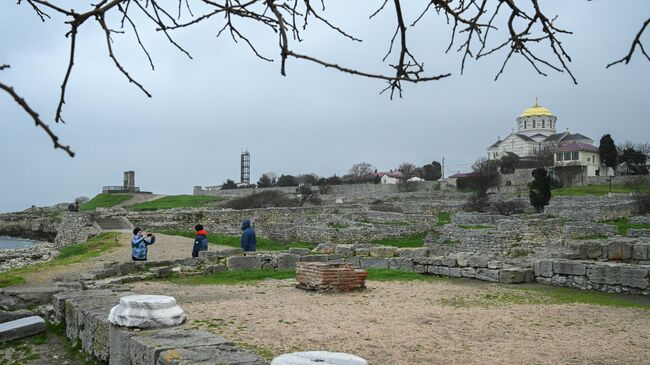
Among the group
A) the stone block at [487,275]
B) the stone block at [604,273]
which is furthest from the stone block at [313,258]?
the stone block at [604,273]

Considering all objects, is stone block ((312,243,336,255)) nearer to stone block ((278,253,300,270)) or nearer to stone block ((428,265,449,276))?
stone block ((278,253,300,270))

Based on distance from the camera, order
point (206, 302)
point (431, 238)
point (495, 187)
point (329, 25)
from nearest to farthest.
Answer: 1. point (329, 25)
2. point (206, 302)
3. point (431, 238)
4. point (495, 187)

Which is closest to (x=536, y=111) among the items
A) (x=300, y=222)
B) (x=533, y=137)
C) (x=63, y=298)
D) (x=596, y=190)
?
(x=533, y=137)

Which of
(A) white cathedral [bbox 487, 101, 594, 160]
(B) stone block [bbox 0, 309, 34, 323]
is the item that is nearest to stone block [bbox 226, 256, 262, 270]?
(B) stone block [bbox 0, 309, 34, 323]

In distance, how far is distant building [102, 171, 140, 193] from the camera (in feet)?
232

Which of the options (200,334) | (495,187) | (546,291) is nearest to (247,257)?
(546,291)

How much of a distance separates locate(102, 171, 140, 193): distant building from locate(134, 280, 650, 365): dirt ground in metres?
62.7

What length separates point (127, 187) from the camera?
2827 inches

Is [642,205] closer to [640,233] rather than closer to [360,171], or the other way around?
[640,233]

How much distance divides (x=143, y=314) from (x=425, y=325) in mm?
3814

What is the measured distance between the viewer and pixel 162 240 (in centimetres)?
2838

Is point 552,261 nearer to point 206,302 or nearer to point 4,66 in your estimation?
point 206,302

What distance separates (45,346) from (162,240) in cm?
2062

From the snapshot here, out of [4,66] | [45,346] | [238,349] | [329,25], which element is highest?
[329,25]
